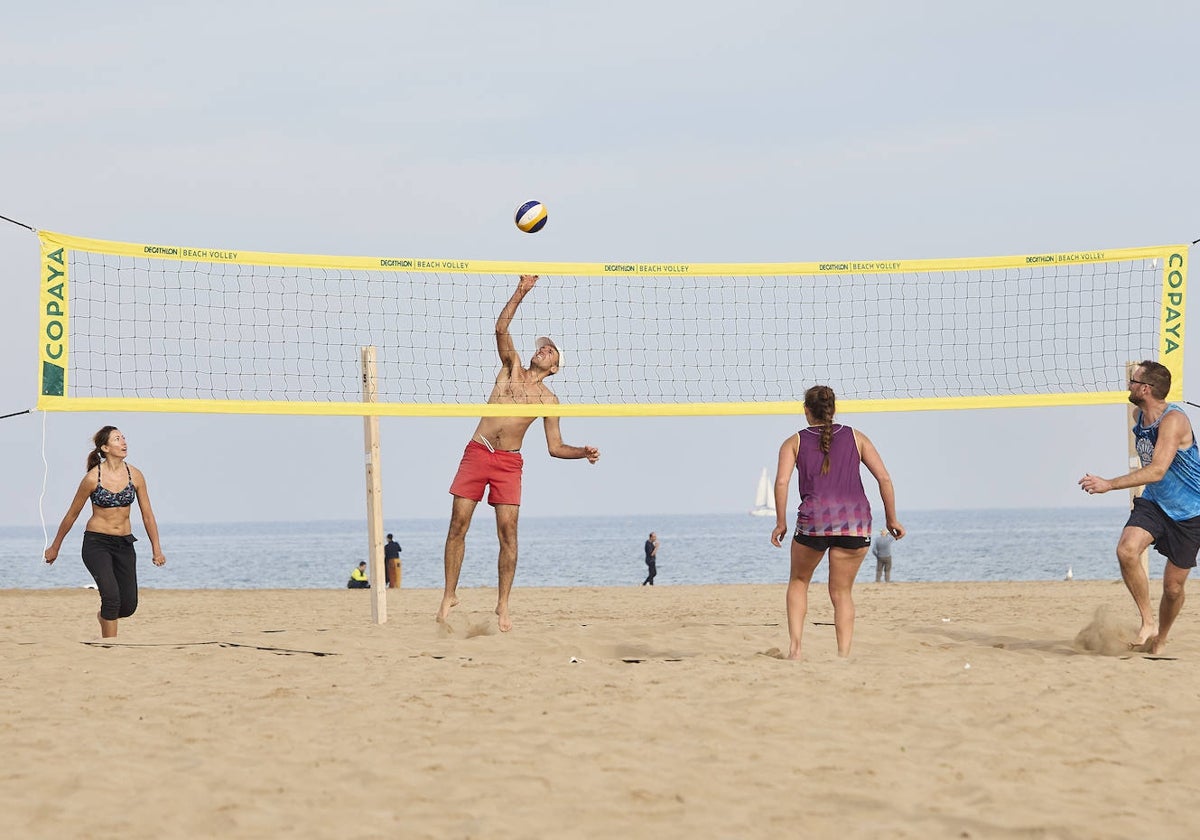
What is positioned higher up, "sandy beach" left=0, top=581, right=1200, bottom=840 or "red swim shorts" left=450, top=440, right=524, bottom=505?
"red swim shorts" left=450, top=440, right=524, bottom=505

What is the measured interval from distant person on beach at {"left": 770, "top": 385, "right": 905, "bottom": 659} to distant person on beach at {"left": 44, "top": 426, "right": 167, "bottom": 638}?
141 inches

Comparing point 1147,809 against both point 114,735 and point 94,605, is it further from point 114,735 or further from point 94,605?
point 94,605

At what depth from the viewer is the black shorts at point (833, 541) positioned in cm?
617

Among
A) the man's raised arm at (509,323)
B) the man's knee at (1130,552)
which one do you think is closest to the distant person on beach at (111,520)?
the man's raised arm at (509,323)

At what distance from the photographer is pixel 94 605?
1484cm

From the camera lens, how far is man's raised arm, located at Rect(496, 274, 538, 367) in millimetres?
7633

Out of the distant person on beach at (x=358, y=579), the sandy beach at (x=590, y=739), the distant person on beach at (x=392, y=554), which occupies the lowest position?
the distant person on beach at (x=358, y=579)

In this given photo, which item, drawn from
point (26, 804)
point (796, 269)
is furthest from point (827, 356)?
point (26, 804)

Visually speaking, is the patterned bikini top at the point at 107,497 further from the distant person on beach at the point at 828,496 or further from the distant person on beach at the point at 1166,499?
the distant person on beach at the point at 1166,499

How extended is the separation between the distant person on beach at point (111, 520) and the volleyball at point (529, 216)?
293 centimetres

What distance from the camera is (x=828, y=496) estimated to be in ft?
20.2

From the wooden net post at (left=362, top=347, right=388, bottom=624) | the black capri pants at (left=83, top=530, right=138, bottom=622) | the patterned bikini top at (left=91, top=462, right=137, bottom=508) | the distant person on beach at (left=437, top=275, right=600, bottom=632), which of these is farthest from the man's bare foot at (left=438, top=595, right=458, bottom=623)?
the patterned bikini top at (left=91, top=462, right=137, bottom=508)

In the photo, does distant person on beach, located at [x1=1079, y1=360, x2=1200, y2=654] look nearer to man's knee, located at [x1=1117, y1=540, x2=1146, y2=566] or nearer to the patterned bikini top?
man's knee, located at [x1=1117, y1=540, x2=1146, y2=566]

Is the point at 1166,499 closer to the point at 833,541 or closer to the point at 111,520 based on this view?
the point at 833,541
